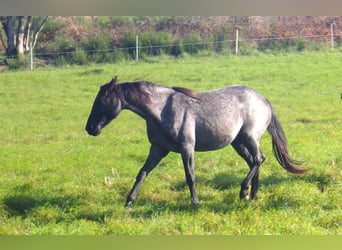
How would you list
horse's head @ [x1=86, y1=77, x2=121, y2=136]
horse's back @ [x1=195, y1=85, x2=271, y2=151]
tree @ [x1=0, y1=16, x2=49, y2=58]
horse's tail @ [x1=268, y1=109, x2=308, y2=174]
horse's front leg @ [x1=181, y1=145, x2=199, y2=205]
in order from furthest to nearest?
1. tree @ [x1=0, y1=16, x2=49, y2=58]
2. horse's tail @ [x1=268, y1=109, x2=308, y2=174]
3. horse's back @ [x1=195, y1=85, x2=271, y2=151]
4. horse's front leg @ [x1=181, y1=145, x2=199, y2=205]
5. horse's head @ [x1=86, y1=77, x2=121, y2=136]

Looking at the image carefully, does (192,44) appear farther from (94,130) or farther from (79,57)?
(94,130)

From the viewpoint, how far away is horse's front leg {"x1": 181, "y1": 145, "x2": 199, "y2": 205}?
18.6 ft

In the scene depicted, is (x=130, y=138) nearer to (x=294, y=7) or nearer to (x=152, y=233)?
(x=152, y=233)

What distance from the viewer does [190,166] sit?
575cm

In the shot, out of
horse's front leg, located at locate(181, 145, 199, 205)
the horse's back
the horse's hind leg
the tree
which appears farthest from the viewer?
the tree

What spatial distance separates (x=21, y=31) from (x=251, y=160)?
12.4 ft

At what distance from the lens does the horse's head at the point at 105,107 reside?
5.55 m

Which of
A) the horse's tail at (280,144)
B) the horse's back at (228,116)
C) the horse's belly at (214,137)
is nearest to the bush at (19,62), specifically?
the horse's back at (228,116)

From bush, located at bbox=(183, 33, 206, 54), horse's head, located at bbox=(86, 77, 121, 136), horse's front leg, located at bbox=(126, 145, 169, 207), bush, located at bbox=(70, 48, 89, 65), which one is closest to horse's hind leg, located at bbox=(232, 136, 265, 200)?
→ horse's front leg, located at bbox=(126, 145, 169, 207)

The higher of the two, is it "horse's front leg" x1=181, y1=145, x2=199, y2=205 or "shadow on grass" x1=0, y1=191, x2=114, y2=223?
"horse's front leg" x1=181, y1=145, x2=199, y2=205

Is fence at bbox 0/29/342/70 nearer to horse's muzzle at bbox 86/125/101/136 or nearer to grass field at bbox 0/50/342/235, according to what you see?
grass field at bbox 0/50/342/235

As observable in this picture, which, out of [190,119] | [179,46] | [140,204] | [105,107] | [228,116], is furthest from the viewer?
[179,46]

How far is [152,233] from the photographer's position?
211 inches

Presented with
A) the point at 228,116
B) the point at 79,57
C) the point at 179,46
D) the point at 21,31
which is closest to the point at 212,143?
the point at 228,116
